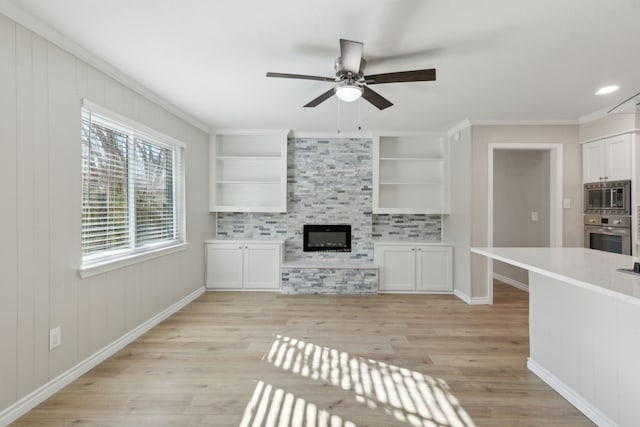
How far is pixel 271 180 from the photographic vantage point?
4836 mm

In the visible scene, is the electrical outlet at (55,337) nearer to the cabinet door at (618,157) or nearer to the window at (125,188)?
the window at (125,188)

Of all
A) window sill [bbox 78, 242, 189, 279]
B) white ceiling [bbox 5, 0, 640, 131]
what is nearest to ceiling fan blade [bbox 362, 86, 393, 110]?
white ceiling [bbox 5, 0, 640, 131]

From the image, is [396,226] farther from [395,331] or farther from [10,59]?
[10,59]

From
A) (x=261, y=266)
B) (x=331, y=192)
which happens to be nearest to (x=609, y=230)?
(x=331, y=192)

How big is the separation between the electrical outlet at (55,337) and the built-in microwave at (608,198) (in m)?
5.41

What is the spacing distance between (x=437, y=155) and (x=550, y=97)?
5.96 feet

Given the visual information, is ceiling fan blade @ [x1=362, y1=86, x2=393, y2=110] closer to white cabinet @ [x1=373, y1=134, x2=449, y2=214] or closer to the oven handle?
white cabinet @ [x1=373, y1=134, x2=449, y2=214]

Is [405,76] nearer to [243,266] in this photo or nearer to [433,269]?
[433,269]

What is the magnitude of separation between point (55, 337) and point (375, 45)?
118 inches

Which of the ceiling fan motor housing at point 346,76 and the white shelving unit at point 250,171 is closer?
the ceiling fan motor housing at point 346,76

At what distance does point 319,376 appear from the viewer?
228 centimetres

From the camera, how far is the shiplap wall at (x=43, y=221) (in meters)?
1.75

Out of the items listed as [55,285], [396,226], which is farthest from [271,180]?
[55,285]

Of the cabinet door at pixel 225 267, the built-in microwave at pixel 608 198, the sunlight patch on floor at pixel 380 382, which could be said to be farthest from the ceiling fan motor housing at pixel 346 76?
the built-in microwave at pixel 608 198
